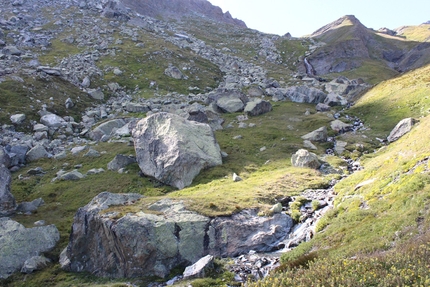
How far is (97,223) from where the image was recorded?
26297 millimetres

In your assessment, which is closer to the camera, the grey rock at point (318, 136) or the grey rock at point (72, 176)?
the grey rock at point (72, 176)

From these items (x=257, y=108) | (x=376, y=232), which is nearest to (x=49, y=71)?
(x=257, y=108)

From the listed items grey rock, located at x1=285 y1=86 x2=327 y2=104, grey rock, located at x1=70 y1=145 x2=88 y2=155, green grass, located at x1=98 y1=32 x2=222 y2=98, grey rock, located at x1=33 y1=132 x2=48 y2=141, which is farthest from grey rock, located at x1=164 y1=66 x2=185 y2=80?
grey rock, located at x1=70 y1=145 x2=88 y2=155

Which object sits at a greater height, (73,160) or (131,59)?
(131,59)

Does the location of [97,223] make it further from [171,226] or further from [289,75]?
[289,75]

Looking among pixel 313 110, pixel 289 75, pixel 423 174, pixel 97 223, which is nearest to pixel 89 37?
pixel 289 75

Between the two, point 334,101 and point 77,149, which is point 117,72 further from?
point 334,101

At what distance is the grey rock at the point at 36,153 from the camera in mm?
52750

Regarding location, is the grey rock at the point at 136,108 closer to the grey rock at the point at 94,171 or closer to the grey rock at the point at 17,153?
the grey rock at the point at 17,153

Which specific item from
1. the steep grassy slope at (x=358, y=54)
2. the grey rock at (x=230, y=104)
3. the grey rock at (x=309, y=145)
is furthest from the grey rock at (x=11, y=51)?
the steep grassy slope at (x=358, y=54)

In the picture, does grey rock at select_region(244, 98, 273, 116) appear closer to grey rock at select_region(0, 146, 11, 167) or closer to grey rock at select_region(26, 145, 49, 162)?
grey rock at select_region(26, 145, 49, 162)

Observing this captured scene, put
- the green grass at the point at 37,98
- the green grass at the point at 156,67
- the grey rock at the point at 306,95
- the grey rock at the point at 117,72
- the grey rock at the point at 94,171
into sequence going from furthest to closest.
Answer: the grey rock at the point at 117,72 → the green grass at the point at 156,67 → the grey rock at the point at 306,95 → the green grass at the point at 37,98 → the grey rock at the point at 94,171

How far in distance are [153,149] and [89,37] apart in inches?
3351

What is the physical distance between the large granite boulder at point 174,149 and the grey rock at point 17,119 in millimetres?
26043
